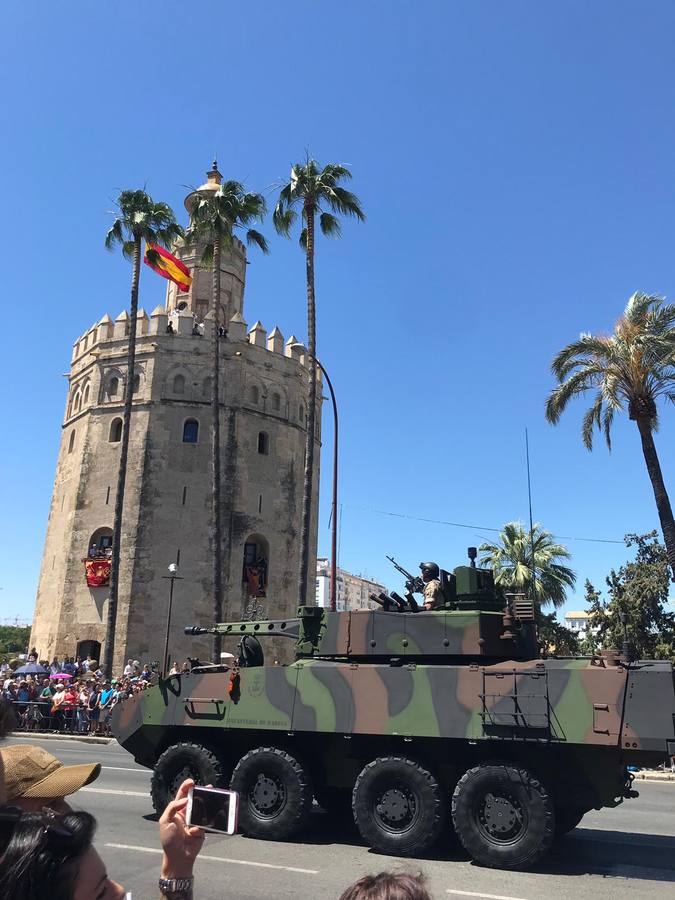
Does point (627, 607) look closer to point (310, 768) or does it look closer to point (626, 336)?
point (626, 336)

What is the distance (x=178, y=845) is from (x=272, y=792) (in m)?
7.50

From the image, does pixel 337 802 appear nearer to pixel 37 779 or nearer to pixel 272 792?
pixel 272 792

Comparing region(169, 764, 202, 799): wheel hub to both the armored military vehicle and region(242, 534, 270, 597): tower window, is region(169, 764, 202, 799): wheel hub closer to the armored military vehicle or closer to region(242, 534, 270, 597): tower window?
the armored military vehicle

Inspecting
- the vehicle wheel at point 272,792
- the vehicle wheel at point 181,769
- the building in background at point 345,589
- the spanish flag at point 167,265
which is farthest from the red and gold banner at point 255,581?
the building in background at point 345,589

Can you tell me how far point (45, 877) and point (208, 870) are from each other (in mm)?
6622

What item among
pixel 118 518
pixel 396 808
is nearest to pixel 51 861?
pixel 396 808

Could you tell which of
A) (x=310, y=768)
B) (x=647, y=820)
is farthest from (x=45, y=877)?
(x=647, y=820)

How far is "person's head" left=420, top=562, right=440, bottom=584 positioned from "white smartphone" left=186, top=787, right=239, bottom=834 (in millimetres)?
8003

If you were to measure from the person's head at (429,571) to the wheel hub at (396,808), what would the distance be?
2.97 m

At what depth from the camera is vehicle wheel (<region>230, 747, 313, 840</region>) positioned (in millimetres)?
8930

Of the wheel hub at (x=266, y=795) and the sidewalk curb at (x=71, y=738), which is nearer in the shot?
the wheel hub at (x=266, y=795)

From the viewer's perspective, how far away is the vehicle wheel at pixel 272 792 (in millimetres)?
8930

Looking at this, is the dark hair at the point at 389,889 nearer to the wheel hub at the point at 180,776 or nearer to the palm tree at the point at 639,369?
the wheel hub at the point at 180,776

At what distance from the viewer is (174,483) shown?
32188 mm
